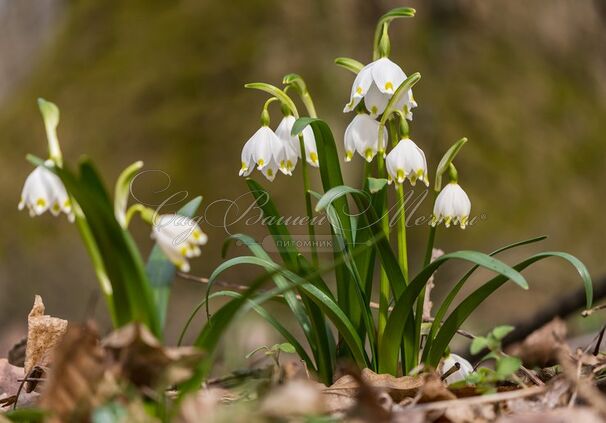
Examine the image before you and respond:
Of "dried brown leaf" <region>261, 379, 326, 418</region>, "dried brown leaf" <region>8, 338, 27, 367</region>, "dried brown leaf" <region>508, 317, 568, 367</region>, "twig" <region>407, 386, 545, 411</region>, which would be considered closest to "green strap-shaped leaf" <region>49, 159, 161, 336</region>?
"dried brown leaf" <region>261, 379, 326, 418</region>

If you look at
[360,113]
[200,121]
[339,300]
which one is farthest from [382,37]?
[200,121]

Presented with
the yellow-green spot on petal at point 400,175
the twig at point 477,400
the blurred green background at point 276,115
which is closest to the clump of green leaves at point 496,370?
the twig at point 477,400

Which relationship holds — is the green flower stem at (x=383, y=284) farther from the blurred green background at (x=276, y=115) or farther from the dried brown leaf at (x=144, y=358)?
the blurred green background at (x=276, y=115)

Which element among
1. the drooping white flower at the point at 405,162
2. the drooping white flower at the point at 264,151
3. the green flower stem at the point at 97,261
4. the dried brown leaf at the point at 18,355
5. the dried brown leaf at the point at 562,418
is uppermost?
the drooping white flower at the point at 264,151

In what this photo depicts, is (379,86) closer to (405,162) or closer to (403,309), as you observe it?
(405,162)

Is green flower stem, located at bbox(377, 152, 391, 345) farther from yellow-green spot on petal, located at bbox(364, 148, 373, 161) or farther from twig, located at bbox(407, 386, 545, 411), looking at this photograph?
twig, located at bbox(407, 386, 545, 411)

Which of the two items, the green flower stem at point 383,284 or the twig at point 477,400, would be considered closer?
the twig at point 477,400

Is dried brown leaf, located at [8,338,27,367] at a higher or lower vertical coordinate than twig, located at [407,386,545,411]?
lower

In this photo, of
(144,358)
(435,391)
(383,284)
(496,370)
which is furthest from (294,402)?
(383,284)
